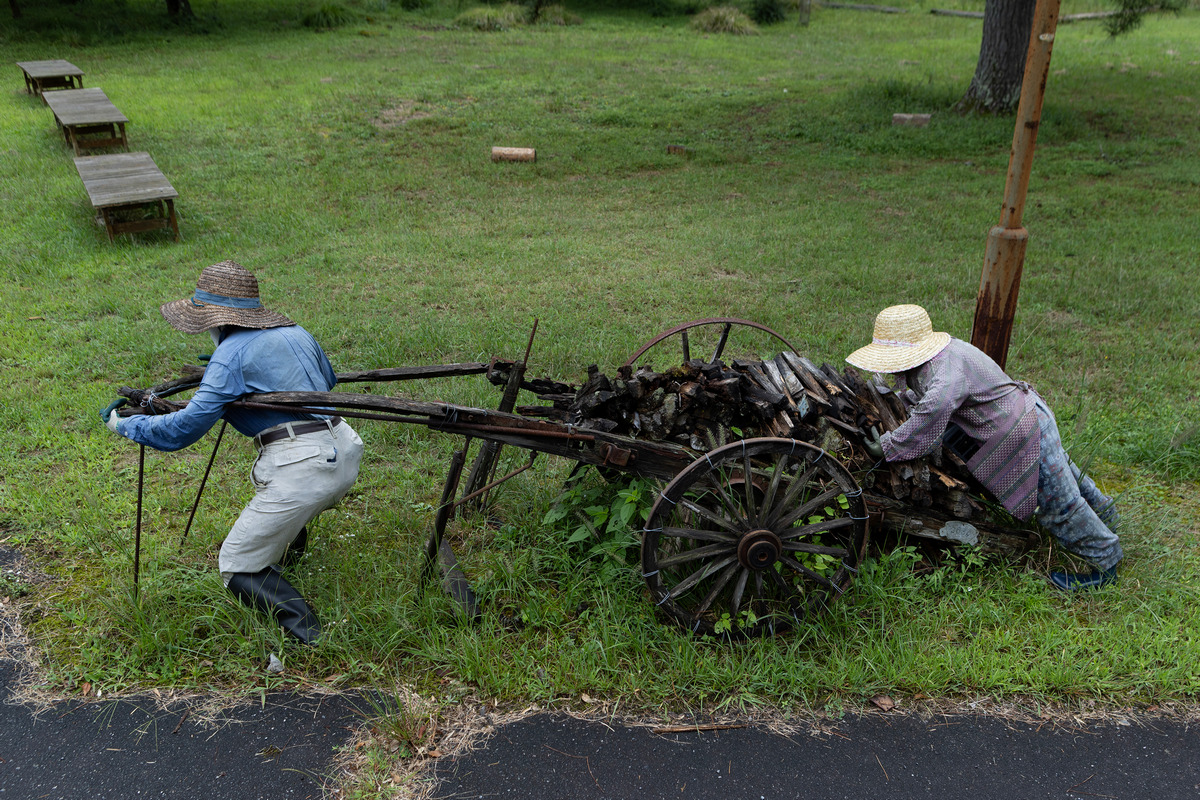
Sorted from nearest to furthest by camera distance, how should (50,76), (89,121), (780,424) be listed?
(780,424) → (89,121) → (50,76)

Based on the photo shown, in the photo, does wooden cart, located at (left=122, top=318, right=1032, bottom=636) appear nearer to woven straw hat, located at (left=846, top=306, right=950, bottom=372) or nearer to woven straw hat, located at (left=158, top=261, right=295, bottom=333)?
woven straw hat, located at (left=158, top=261, right=295, bottom=333)

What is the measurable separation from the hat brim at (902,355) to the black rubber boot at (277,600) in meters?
2.92

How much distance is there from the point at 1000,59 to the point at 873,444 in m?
12.6

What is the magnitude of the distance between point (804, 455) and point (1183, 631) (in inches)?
81.4

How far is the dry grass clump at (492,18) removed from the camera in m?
21.9

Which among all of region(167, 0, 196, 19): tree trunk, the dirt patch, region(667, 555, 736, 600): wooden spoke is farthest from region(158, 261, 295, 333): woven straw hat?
region(167, 0, 196, 19): tree trunk

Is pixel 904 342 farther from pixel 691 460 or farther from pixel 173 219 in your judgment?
pixel 173 219

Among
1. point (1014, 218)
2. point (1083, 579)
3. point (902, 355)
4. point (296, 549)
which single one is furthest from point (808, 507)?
point (296, 549)

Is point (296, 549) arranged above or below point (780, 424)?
below

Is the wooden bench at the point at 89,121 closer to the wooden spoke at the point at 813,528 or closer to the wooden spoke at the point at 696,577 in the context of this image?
the wooden spoke at the point at 696,577

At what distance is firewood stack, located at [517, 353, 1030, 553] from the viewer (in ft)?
13.4

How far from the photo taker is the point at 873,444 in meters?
4.18

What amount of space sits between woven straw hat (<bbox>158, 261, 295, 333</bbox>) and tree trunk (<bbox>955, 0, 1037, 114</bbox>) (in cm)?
1387

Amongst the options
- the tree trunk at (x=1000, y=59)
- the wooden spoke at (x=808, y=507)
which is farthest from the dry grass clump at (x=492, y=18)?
the wooden spoke at (x=808, y=507)
